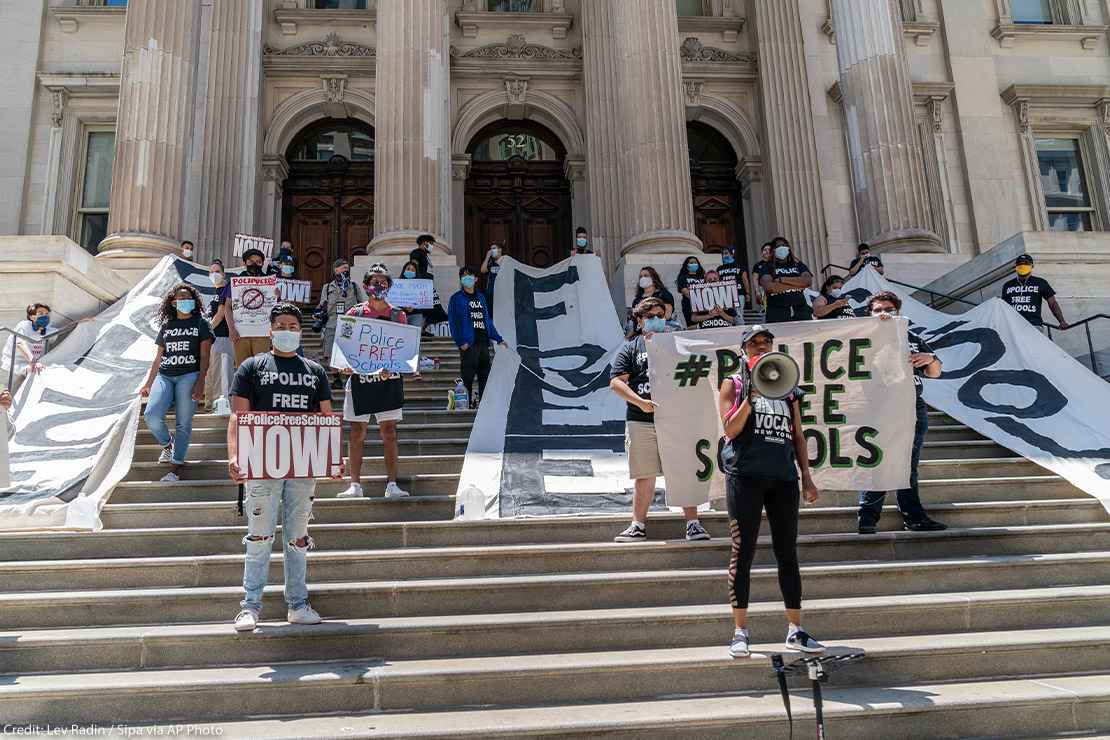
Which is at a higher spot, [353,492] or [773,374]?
[773,374]

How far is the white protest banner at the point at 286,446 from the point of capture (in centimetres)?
517

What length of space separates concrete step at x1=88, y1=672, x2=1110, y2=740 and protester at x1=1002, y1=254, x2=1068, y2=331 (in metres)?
7.58

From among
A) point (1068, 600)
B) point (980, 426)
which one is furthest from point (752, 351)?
point (980, 426)

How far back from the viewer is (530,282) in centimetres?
1499

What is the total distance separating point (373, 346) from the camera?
26.0 ft

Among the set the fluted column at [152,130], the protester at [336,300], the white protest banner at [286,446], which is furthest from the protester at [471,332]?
the fluted column at [152,130]

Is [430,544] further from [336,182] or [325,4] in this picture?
[325,4]

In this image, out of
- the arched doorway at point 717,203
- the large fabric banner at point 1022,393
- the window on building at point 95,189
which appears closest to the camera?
the large fabric banner at point 1022,393

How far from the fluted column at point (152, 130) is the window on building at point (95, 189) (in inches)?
220

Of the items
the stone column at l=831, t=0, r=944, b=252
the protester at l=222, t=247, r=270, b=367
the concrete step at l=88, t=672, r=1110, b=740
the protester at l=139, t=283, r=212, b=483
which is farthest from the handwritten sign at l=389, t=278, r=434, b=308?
the stone column at l=831, t=0, r=944, b=252

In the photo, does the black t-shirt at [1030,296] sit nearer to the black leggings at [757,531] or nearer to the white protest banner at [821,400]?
the white protest banner at [821,400]

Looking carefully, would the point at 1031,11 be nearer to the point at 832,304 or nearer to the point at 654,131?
the point at 654,131

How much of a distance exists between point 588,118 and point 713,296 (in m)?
9.25

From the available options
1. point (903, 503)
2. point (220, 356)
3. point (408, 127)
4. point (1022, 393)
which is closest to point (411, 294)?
point (220, 356)
